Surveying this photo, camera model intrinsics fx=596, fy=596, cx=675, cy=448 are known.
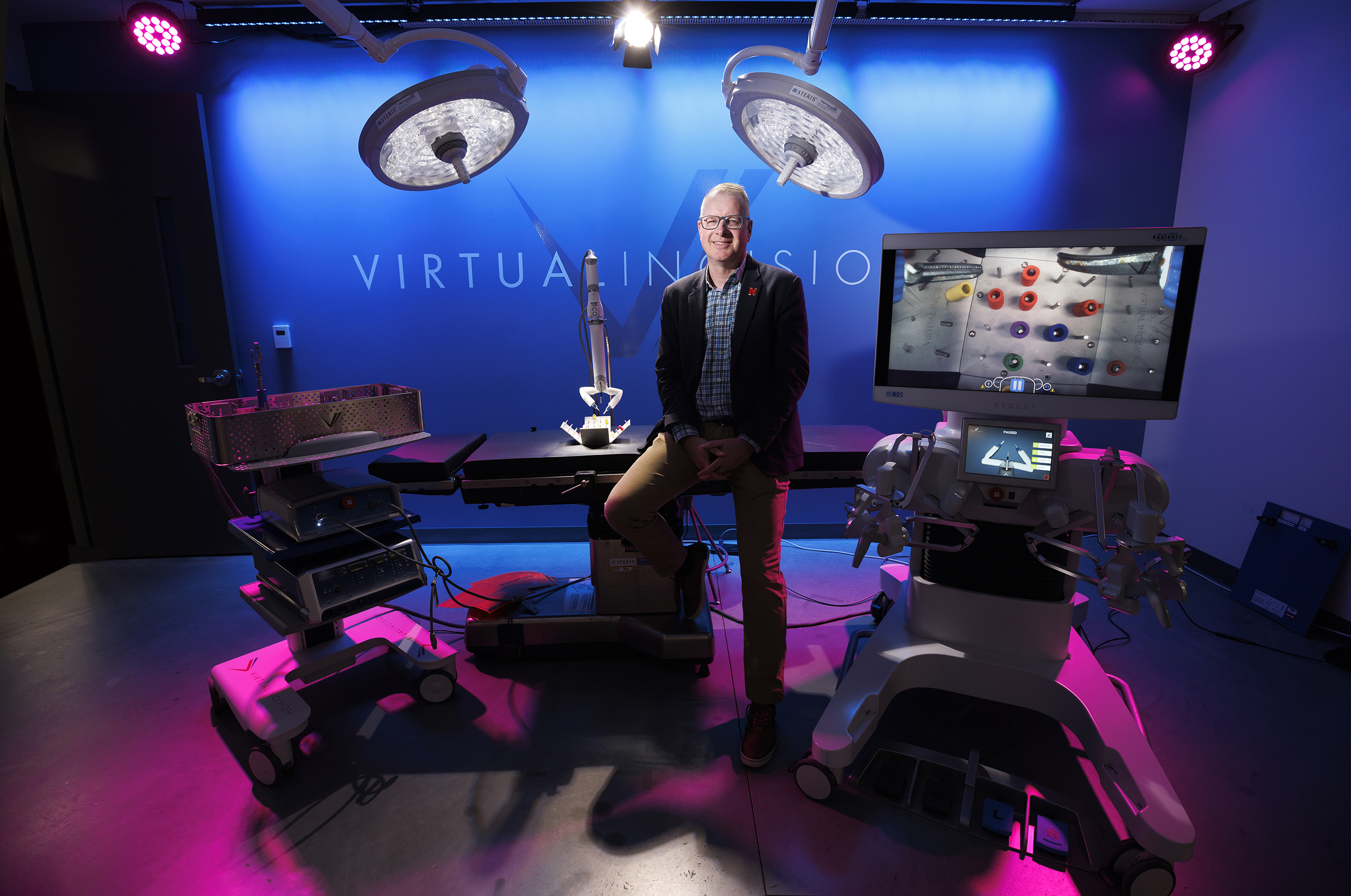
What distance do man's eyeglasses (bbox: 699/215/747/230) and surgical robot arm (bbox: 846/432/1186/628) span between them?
858mm

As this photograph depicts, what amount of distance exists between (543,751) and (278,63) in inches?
151

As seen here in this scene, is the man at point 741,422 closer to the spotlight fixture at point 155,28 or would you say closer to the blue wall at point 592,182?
the blue wall at point 592,182

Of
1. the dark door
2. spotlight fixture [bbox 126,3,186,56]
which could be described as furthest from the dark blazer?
spotlight fixture [bbox 126,3,186,56]

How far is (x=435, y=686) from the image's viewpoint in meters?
2.26

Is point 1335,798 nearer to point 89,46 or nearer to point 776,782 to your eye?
point 776,782

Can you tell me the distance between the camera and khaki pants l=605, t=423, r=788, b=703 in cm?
195

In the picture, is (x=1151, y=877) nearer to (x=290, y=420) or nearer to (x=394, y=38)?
(x=290, y=420)

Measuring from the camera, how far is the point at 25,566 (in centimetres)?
340

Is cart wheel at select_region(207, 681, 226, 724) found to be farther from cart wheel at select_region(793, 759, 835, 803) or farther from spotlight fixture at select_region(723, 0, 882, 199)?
spotlight fixture at select_region(723, 0, 882, 199)

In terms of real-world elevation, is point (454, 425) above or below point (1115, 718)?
above

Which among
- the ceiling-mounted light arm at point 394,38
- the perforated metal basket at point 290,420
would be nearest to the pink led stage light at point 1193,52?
the ceiling-mounted light arm at point 394,38

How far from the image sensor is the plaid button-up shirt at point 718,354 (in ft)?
6.72

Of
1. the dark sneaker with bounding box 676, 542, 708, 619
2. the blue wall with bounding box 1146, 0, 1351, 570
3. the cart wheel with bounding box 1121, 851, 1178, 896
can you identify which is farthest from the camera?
the blue wall with bounding box 1146, 0, 1351, 570

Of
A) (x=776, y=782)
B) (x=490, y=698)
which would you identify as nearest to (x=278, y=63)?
(x=490, y=698)
